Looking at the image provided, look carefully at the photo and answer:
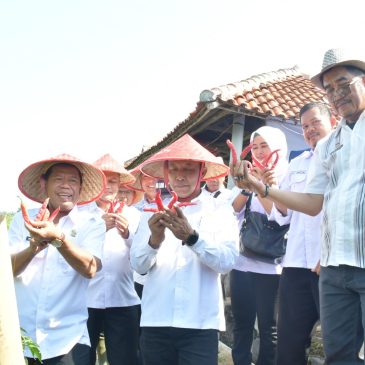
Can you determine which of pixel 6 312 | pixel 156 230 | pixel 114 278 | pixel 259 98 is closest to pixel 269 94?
pixel 259 98

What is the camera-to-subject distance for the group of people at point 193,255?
85.9 inches

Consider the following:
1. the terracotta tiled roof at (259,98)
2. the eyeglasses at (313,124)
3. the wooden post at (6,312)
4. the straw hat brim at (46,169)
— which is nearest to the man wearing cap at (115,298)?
the straw hat brim at (46,169)

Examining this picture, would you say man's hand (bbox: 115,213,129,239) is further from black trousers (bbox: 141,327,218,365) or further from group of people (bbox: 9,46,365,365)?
black trousers (bbox: 141,327,218,365)

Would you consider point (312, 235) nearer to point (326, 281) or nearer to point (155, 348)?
point (326, 281)

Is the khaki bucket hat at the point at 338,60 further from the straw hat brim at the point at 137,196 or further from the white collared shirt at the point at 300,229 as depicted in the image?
the straw hat brim at the point at 137,196

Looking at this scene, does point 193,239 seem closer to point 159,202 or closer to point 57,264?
point 159,202

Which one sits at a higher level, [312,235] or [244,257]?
[312,235]

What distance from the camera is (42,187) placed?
296cm

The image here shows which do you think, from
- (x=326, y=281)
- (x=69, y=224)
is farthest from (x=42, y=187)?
(x=326, y=281)

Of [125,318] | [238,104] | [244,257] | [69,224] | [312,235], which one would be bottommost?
[125,318]

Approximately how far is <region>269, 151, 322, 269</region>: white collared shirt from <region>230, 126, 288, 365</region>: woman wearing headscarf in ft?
0.46

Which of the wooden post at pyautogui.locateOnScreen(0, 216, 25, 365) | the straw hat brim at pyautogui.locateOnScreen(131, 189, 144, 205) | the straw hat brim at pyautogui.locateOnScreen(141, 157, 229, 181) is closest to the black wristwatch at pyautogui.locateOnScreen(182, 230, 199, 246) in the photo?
the straw hat brim at pyautogui.locateOnScreen(141, 157, 229, 181)

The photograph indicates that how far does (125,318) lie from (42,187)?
1.20m

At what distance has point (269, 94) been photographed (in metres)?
7.73
